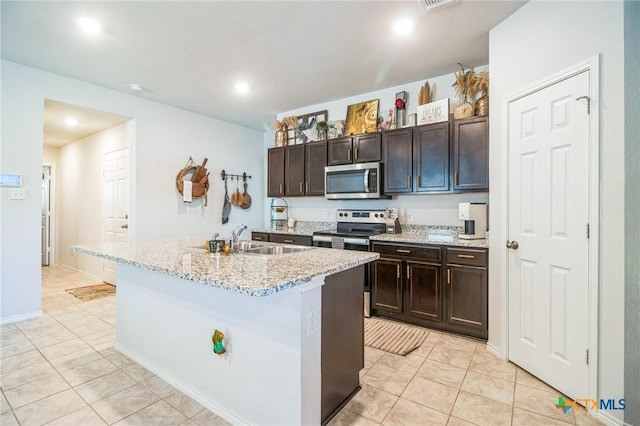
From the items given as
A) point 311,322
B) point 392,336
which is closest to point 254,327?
point 311,322

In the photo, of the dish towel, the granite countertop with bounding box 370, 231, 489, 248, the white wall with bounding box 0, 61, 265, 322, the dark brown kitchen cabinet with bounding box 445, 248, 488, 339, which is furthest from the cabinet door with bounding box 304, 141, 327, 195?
the dark brown kitchen cabinet with bounding box 445, 248, 488, 339

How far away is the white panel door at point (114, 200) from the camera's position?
430cm

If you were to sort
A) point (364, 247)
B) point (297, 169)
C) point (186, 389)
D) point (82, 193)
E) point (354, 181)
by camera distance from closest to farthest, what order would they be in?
point (186, 389) → point (364, 247) → point (354, 181) → point (297, 169) → point (82, 193)

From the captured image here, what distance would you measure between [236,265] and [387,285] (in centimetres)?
204

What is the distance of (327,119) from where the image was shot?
14.3 ft

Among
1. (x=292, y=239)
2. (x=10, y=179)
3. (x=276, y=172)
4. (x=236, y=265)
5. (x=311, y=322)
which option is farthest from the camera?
(x=276, y=172)

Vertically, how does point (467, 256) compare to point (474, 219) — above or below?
below

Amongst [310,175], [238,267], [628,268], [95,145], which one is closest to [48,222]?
[95,145]

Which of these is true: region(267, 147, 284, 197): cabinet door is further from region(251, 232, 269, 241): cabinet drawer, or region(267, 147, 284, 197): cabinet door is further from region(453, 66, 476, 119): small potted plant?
region(453, 66, 476, 119): small potted plant

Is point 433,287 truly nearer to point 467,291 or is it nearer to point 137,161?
point 467,291

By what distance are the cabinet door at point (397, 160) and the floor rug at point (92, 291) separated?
408 cm

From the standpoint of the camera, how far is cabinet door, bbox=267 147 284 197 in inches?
181

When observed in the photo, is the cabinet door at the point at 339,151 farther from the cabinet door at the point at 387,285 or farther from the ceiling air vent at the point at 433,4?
the ceiling air vent at the point at 433,4

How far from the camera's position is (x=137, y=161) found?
4.00 metres
